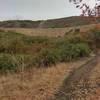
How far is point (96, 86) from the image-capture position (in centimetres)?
1648

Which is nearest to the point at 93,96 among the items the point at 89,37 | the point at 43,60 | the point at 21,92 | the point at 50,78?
the point at 21,92

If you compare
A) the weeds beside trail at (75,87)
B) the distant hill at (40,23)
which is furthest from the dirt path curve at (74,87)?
the distant hill at (40,23)

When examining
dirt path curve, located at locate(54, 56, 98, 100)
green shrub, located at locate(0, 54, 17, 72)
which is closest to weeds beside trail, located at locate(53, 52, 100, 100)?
dirt path curve, located at locate(54, 56, 98, 100)

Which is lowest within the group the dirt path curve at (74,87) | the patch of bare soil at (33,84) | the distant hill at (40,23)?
the distant hill at (40,23)

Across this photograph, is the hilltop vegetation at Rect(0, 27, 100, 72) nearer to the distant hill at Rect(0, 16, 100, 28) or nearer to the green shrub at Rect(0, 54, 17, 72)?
the green shrub at Rect(0, 54, 17, 72)

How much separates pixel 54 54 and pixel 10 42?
13250 millimetres

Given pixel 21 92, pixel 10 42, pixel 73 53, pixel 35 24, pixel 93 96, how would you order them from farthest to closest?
pixel 35 24, pixel 10 42, pixel 73 53, pixel 21 92, pixel 93 96

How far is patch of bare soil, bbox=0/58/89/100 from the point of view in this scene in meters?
15.1

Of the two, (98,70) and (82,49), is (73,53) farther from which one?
(98,70)

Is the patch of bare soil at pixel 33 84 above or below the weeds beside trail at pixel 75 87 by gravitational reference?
below

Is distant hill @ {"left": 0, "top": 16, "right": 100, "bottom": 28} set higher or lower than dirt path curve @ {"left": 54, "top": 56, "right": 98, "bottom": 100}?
lower

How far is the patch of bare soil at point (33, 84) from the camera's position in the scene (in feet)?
49.5

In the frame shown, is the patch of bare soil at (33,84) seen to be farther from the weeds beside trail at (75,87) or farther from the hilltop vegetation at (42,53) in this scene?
the hilltop vegetation at (42,53)

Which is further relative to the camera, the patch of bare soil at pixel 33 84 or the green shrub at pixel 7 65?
the green shrub at pixel 7 65
